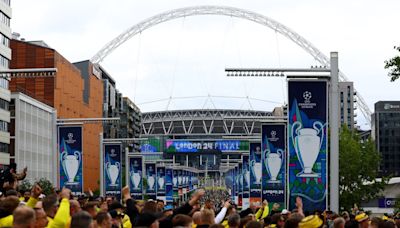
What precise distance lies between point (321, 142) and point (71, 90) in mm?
107423

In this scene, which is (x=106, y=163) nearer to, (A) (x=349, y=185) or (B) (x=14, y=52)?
(A) (x=349, y=185)

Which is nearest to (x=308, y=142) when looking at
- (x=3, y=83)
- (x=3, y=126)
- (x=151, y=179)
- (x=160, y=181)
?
(x=3, y=83)

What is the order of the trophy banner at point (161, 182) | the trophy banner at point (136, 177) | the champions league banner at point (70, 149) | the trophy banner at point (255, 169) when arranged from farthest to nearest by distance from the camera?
the trophy banner at point (161, 182) < the trophy banner at point (136, 177) < the trophy banner at point (255, 169) < the champions league banner at point (70, 149)

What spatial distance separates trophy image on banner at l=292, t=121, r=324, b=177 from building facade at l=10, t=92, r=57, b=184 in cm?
7081

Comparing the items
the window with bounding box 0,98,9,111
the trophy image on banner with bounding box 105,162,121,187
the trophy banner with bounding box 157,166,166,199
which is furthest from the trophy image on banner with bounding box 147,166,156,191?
the trophy image on banner with bounding box 105,162,121,187

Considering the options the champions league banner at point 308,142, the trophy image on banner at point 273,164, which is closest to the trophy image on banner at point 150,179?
the trophy image on banner at point 273,164

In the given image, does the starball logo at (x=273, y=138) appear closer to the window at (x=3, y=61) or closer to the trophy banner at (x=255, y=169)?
the trophy banner at (x=255, y=169)

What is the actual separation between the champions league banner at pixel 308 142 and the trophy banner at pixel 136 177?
52.2 m

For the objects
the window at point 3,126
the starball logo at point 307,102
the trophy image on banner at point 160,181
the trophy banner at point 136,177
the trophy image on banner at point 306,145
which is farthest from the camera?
the trophy image on banner at point 160,181

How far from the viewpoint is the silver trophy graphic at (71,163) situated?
158ft

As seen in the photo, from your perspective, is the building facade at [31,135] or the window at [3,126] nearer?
the window at [3,126]

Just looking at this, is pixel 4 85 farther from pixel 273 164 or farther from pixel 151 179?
pixel 273 164

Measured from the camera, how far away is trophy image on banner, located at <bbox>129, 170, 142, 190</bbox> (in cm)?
8519

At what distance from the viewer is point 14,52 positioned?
413 ft
